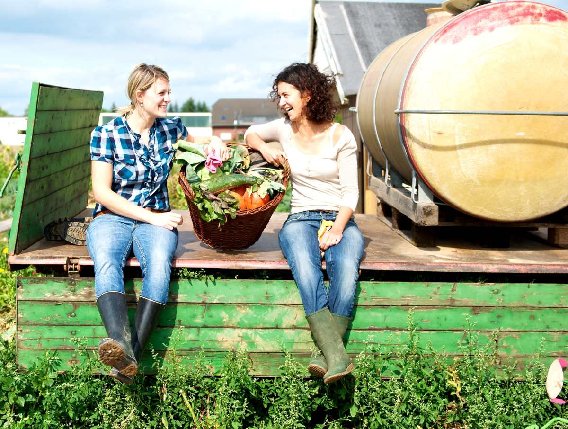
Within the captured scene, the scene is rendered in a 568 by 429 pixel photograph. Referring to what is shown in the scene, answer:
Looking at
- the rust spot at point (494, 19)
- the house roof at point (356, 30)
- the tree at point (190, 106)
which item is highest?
the house roof at point (356, 30)

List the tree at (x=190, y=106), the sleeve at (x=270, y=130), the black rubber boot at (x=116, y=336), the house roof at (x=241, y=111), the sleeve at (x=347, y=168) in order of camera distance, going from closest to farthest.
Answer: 1. the black rubber boot at (x=116, y=336)
2. the sleeve at (x=347, y=168)
3. the sleeve at (x=270, y=130)
4. the house roof at (x=241, y=111)
5. the tree at (x=190, y=106)

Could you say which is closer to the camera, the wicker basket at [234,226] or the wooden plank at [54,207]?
the wicker basket at [234,226]

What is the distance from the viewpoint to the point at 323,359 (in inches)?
168

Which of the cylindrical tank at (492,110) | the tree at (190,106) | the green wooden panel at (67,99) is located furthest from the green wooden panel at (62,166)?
the tree at (190,106)

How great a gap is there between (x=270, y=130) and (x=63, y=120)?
1.46 m

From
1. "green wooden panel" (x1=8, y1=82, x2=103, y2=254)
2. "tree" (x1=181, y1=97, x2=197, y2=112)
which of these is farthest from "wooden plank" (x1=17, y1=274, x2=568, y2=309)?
"tree" (x1=181, y1=97, x2=197, y2=112)

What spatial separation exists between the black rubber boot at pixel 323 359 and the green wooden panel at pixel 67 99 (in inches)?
86.4

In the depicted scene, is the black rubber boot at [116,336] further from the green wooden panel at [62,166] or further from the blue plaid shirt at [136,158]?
the green wooden panel at [62,166]

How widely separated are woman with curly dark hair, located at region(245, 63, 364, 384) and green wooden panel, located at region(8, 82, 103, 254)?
51.3 inches

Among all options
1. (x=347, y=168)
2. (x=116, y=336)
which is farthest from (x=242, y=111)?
(x=116, y=336)

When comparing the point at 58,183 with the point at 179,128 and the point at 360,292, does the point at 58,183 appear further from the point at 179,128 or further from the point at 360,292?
the point at 360,292

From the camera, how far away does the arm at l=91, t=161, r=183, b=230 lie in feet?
14.7

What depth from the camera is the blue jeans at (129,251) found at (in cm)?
424

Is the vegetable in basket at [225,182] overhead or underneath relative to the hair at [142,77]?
underneath
